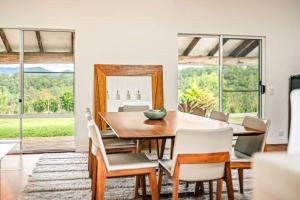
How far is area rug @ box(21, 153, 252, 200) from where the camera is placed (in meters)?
3.11

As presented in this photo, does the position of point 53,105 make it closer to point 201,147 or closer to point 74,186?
point 74,186

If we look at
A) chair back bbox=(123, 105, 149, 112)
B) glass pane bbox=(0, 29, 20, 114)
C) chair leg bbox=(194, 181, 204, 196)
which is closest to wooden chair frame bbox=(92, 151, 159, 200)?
chair leg bbox=(194, 181, 204, 196)

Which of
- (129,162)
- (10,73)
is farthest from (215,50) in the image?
(129,162)

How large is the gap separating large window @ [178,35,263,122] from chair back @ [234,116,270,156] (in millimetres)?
2808

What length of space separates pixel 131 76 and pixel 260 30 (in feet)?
8.63

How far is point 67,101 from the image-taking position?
555 centimetres

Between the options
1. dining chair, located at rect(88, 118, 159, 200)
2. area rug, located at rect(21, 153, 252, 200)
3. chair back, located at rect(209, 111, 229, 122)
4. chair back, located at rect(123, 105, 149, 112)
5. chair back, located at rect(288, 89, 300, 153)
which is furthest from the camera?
chair back, located at rect(123, 105, 149, 112)

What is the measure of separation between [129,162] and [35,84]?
3.48 meters

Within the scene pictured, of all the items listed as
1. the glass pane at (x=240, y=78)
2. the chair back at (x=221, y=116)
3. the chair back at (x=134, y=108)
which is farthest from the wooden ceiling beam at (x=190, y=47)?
the chair back at (x=221, y=116)

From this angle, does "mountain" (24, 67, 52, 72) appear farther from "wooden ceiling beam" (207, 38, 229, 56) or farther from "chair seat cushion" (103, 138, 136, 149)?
"wooden ceiling beam" (207, 38, 229, 56)

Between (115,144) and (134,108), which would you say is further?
(134,108)

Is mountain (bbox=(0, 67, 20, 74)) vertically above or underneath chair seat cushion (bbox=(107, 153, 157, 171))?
above

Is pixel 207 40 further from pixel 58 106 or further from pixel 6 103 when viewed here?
pixel 6 103

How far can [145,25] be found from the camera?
18.3 ft
